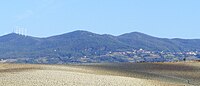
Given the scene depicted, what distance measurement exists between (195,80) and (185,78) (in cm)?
188

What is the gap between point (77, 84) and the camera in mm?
35812

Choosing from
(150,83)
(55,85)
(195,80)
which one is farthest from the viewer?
(195,80)

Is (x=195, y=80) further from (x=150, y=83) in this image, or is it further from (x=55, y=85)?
(x=55, y=85)

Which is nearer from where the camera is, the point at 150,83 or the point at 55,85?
the point at 55,85

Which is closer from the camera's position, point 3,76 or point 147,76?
point 3,76

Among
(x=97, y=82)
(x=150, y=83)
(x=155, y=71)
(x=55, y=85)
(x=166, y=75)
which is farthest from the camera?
(x=155, y=71)

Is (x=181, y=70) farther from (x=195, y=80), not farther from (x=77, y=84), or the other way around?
(x=77, y=84)

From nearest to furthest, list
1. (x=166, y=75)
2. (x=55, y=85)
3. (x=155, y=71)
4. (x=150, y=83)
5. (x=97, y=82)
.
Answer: (x=55, y=85)
(x=97, y=82)
(x=150, y=83)
(x=166, y=75)
(x=155, y=71)

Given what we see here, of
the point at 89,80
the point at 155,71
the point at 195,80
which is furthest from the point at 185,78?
the point at 89,80

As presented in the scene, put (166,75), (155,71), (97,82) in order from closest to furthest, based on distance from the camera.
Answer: (97,82) < (166,75) < (155,71)

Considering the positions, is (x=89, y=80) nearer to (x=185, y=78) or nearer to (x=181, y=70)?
(x=185, y=78)

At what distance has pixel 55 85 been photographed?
1351 inches

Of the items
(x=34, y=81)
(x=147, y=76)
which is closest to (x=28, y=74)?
(x=34, y=81)

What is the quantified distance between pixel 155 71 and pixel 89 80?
1966 cm
